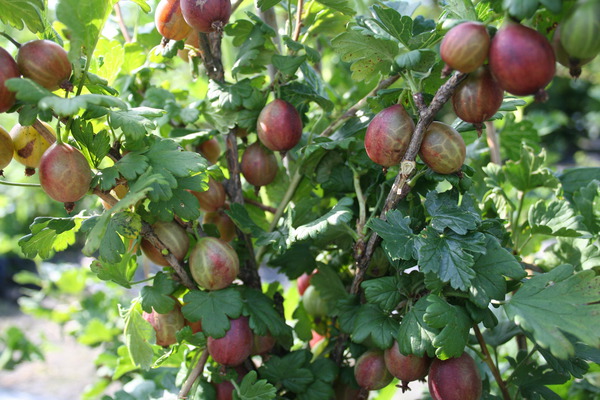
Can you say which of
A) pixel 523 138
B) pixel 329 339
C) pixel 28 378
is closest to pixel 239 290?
pixel 329 339

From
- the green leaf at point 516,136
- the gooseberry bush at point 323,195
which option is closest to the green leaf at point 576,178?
the gooseberry bush at point 323,195

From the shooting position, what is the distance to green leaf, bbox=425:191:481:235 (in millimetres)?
513

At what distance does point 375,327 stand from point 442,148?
8.3 inches

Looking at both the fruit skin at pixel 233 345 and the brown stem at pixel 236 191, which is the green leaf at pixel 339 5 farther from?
the fruit skin at pixel 233 345

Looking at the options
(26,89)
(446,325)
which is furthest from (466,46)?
(26,89)

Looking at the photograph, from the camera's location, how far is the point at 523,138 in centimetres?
95

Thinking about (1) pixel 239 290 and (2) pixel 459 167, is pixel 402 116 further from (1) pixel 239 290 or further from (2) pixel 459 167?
(1) pixel 239 290

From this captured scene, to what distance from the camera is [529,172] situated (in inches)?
30.8

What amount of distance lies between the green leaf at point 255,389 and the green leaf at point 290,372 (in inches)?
2.5

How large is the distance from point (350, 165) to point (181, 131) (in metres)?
0.26

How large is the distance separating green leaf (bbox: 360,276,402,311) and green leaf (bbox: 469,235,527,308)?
9 cm

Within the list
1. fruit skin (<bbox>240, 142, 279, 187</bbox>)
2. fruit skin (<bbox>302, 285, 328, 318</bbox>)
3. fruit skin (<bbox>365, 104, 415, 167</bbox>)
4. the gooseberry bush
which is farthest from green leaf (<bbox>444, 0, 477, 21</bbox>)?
fruit skin (<bbox>302, 285, 328, 318</bbox>)

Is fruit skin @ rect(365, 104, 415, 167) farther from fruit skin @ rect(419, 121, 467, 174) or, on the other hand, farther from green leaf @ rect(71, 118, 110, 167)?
green leaf @ rect(71, 118, 110, 167)

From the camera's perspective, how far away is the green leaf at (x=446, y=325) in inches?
19.6
